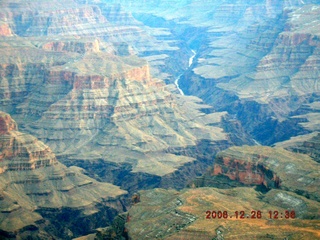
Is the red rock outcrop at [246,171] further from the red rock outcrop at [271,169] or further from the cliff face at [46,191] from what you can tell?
the cliff face at [46,191]

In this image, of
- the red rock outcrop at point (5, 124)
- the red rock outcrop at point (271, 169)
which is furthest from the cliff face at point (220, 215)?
A: the red rock outcrop at point (5, 124)

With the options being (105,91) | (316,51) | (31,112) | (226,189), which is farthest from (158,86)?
(226,189)

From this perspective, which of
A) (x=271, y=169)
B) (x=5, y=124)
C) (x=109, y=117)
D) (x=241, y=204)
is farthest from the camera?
(x=109, y=117)

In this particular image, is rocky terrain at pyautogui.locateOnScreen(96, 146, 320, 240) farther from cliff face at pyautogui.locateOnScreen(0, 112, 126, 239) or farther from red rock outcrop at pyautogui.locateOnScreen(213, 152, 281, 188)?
cliff face at pyautogui.locateOnScreen(0, 112, 126, 239)

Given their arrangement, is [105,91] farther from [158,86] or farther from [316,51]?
[316,51]
